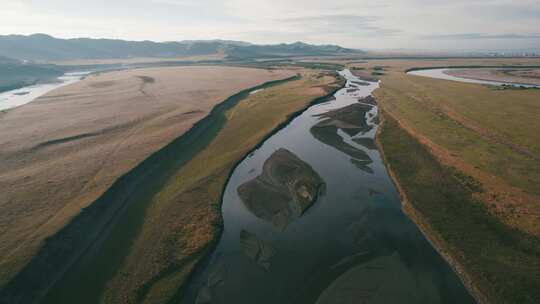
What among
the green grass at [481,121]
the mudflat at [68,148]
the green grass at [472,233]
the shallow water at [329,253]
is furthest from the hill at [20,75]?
the green grass at [472,233]

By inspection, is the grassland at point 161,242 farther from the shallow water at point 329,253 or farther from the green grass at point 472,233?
the green grass at point 472,233

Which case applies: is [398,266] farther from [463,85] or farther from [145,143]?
[463,85]

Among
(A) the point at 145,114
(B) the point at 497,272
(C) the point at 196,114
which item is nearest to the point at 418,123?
(B) the point at 497,272

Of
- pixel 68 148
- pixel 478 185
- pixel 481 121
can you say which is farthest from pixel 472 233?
pixel 68 148

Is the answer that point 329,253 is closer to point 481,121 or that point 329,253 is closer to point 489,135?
point 489,135

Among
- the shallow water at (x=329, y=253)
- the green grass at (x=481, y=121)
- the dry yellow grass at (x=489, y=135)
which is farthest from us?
the green grass at (x=481, y=121)

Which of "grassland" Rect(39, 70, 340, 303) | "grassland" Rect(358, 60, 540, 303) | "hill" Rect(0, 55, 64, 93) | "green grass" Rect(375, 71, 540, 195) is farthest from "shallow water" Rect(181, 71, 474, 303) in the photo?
"hill" Rect(0, 55, 64, 93)
